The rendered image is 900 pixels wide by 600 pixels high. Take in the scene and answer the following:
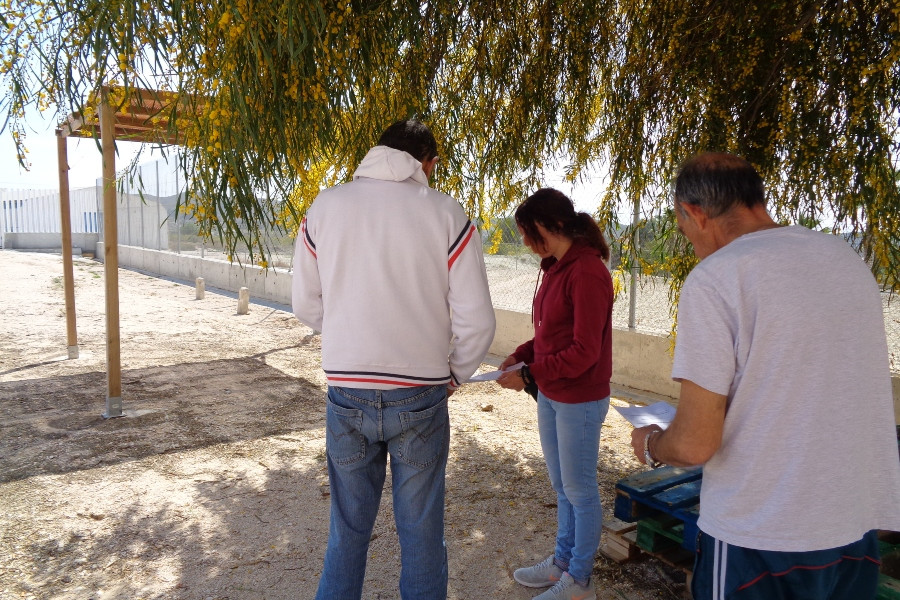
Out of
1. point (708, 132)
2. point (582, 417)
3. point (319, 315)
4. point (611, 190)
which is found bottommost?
point (582, 417)

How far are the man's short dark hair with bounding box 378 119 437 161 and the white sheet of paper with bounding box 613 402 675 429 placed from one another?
97 centimetres

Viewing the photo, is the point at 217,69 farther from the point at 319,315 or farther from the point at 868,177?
the point at 868,177

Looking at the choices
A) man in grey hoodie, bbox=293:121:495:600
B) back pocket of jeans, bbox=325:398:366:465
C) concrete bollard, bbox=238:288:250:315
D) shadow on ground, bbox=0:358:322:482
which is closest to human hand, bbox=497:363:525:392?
man in grey hoodie, bbox=293:121:495:600

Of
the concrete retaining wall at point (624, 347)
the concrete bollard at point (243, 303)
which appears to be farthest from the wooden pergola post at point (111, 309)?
the concrete bollard at point (243, 303)

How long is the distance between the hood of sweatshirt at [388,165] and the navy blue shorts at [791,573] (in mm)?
1245

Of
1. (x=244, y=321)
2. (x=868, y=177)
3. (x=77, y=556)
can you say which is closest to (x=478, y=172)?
(x=868, y=177)

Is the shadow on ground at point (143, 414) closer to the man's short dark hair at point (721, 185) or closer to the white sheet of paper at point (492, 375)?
the white sheet of paper at point (492, 375)

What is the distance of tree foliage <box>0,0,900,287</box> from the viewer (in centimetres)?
242

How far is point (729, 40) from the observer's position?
10.9ft

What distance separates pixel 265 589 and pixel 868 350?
8.18ft

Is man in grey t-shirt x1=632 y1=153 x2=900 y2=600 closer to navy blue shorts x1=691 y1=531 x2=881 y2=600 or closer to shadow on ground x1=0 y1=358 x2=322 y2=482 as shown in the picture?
navy blue shorts x1=691 y1=531 x2=881 y2=600

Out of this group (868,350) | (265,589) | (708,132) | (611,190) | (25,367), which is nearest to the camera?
(868,350)

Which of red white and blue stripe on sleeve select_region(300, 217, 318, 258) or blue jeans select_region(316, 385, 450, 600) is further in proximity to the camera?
red white and blue stripe on sleeve select_region(300, 217, 318, 258)

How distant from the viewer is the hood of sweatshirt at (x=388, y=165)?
1938mm
